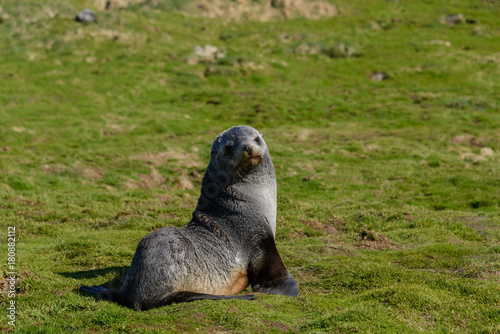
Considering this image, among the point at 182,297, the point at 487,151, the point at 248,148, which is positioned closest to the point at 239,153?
the point at 248,148

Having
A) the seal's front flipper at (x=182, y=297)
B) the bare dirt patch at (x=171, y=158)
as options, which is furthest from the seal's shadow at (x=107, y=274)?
the bare dirt patch at (x=171, y=158)

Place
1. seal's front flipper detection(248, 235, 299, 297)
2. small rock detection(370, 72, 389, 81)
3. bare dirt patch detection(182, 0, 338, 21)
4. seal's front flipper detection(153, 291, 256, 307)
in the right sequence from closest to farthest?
seal's front flipper detection(153, 291, 256, 307)
seal's front flipper detection(248, 235, 299, 297)
small rock detection(370, 72, 389, 81)
bare dirt patch detection(182, 0, 338, 21)

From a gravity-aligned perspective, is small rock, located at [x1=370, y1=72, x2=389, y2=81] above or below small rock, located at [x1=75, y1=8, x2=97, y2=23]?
below

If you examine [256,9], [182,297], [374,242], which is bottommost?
[374,242]

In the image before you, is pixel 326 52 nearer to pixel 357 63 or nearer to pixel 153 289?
pixel 357 63

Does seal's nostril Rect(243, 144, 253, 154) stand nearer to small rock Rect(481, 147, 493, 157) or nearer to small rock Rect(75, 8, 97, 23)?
small rock Rect(481, 147, 493, 157)

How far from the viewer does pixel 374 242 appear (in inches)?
576

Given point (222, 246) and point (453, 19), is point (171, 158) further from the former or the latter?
point (453, 19)

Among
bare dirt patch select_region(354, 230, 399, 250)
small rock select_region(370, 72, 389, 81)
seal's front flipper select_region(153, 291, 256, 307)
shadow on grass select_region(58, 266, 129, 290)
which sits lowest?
bare dirt patch select_region(354, 230, 399, 250)

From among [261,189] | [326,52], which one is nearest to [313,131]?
[261,189]

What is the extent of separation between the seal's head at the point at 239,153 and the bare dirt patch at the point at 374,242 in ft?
18.7

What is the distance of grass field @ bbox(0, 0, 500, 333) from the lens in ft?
28.4

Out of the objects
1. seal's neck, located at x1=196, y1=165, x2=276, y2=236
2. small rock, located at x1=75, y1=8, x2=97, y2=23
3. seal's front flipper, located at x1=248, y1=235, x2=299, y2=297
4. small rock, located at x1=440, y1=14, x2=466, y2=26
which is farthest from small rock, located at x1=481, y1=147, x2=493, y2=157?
small rock, located at x1=440, y1=14, x2=466, y2=26

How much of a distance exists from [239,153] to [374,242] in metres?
6.95
